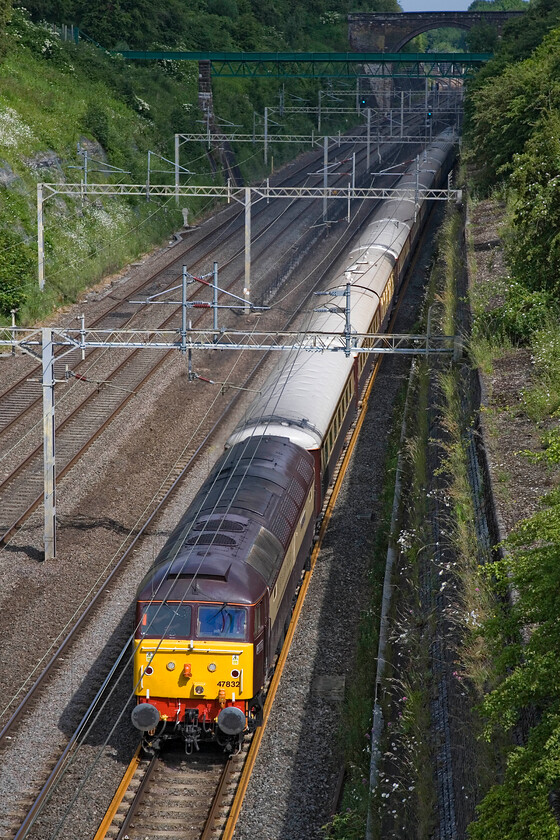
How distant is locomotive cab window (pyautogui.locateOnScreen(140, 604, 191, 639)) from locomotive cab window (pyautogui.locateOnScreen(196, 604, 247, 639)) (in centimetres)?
19

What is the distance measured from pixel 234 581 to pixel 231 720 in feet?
6.51

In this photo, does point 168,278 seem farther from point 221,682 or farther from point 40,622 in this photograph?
point 221,682

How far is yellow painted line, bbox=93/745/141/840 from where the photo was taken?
1326cm

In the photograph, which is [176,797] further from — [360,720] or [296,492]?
[296,492]

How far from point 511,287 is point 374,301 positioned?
6.28m

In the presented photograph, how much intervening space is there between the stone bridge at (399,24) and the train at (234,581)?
79843mm

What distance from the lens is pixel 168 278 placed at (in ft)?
142

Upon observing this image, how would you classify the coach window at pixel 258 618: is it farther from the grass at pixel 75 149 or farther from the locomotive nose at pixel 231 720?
the grass at pixel 75 149

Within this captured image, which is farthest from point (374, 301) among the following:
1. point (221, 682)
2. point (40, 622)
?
point (221, 682)

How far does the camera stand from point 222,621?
47.4 feet

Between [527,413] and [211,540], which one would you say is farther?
[527,413]

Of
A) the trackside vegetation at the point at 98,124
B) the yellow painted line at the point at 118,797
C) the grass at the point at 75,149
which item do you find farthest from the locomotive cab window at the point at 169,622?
the trackside vegetation at the point at 98,124

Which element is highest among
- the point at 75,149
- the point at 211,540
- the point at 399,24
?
the point at 399,24

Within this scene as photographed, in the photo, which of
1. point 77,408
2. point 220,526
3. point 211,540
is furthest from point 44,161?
point 211,540
